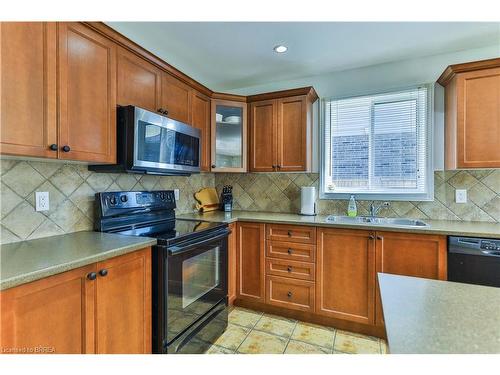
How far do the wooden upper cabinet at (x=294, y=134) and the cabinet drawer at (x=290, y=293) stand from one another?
1.11 metres

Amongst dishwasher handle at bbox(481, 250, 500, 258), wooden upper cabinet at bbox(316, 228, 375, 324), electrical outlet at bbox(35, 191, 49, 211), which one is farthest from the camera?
wooden upper cabinet at bbox(316, 228, 375, 324)

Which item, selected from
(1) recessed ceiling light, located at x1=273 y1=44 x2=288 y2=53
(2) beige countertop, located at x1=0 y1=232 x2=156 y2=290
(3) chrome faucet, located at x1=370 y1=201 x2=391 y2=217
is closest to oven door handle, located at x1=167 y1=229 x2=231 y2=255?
(2) beige countertop, located at x1=0 y1=232 x2=156 y2=290

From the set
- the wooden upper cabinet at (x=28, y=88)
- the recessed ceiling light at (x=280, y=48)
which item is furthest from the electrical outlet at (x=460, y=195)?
the wooden upper cabinet at (x=28, y=88)

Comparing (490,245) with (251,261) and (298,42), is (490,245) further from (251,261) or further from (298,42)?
(298,42)

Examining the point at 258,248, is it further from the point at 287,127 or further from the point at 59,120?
the point at 59,120

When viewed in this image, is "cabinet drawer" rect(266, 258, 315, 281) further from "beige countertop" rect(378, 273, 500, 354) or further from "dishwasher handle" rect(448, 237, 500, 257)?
"beige countertop" rect(378, 273, 500, 354)

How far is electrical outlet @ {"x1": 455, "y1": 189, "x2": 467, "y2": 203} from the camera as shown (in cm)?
224

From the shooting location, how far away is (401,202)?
2453 millimetres

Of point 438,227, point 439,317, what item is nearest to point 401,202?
point 438,227

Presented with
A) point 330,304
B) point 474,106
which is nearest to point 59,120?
point 330,304

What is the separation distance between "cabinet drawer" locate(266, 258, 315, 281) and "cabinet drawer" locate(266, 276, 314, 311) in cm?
4

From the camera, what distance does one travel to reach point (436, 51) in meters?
2.29
